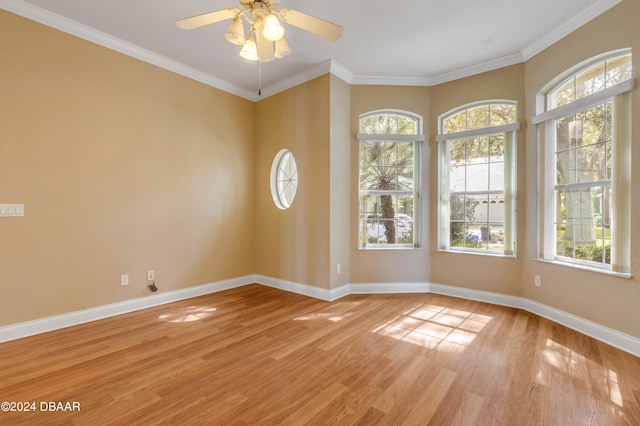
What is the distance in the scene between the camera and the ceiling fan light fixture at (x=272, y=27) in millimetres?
1749

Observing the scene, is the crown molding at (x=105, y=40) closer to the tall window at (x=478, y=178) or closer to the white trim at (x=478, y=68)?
the white trim at (x=478, y=68)

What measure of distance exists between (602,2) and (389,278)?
3616 mm

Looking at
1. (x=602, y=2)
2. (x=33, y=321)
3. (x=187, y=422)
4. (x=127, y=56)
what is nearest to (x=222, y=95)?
(x=127, y=56)

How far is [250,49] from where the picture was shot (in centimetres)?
209

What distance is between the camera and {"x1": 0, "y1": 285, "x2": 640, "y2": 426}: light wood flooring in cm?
167

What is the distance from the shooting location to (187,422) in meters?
1.60

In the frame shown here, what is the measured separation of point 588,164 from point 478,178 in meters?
1.11

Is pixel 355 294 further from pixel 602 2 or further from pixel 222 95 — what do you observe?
pixel 602 2

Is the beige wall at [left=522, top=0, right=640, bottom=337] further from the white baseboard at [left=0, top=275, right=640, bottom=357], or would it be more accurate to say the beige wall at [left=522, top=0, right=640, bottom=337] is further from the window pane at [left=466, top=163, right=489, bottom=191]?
the window pane at [left=466, top=163, right=489, bottom=191]

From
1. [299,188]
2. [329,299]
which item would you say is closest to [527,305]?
[329,299]

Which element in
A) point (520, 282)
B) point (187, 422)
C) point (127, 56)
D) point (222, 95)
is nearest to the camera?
point (187, 422)

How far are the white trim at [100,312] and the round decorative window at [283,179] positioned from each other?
1.51 meters

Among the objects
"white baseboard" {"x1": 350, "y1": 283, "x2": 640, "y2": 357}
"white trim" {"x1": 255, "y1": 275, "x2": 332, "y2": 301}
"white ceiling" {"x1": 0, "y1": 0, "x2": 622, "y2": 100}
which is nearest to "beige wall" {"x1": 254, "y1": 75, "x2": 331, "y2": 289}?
"white trim" {"x1": 255, "y1": 275, "x2": 332, "y2": 301}

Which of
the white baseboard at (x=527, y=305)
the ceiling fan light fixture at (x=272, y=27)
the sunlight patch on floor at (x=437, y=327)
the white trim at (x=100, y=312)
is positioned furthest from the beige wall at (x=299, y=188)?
the ceiling fan light fixture at (x=272, y=27)
